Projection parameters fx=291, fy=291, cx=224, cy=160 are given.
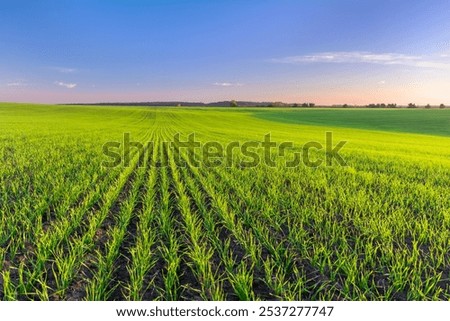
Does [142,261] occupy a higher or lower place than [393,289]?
higher

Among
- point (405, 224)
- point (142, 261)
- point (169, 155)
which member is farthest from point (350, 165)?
point (142, 261)

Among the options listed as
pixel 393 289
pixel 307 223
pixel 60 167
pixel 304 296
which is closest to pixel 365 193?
pixel 307 223

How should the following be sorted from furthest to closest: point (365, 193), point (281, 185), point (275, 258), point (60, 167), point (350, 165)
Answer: point (350, 165) → point (60, 167) → point (281, 185) → point (365, 193) → point (275, 258)

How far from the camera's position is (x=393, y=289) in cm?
292

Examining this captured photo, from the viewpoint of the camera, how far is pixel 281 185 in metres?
7.09

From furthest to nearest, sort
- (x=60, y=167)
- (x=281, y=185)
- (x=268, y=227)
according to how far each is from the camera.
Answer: (x=60, y=167) → (x=281, y=185) → (x=268, y=227)

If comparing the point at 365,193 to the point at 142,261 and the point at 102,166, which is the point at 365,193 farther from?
the point at 102,166

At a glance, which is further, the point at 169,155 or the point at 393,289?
the point at 169,155

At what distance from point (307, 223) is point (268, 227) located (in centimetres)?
63
